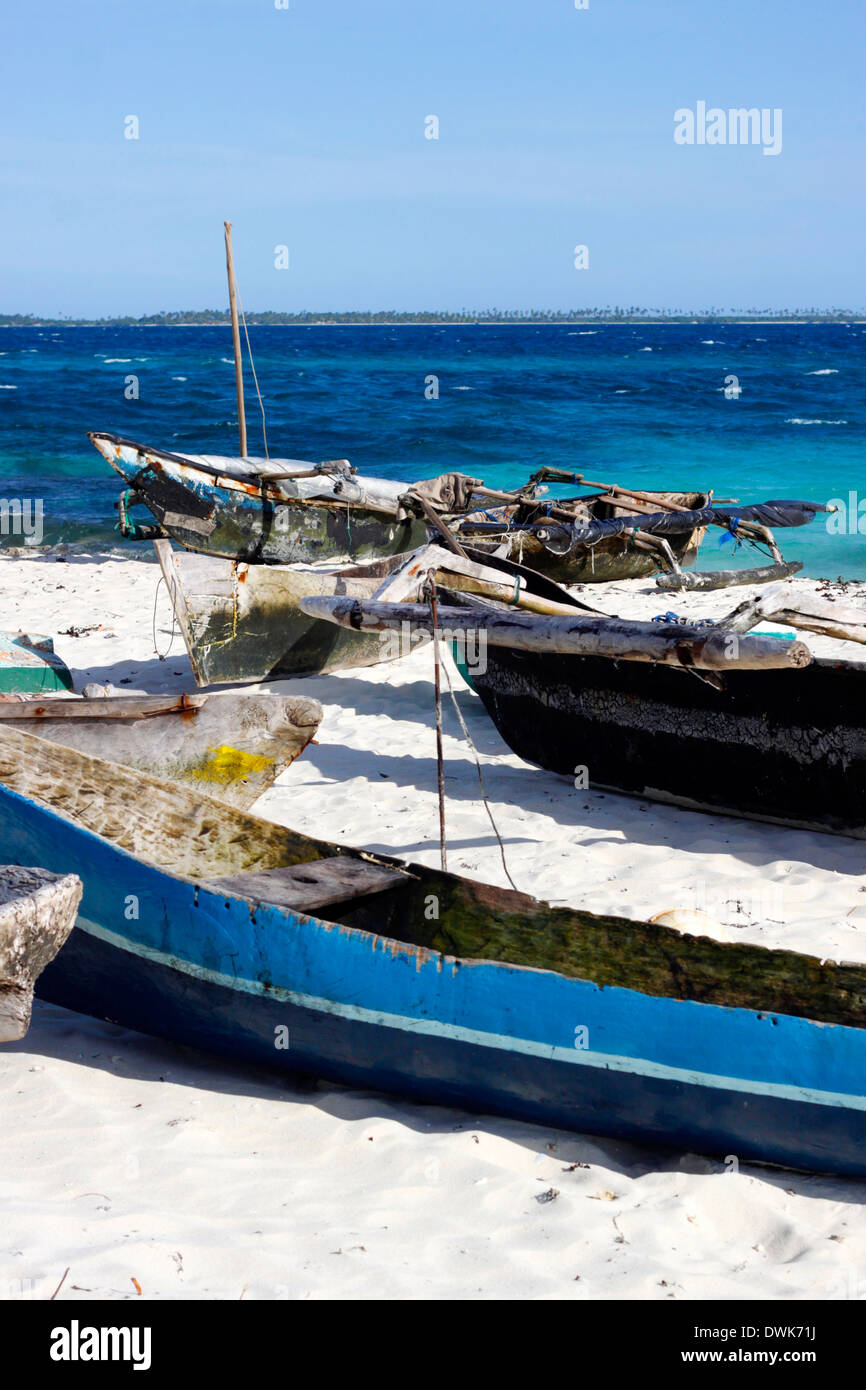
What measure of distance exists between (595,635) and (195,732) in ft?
6.96

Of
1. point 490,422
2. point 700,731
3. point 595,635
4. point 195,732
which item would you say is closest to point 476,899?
point 595,635

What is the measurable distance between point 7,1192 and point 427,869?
5.80ft

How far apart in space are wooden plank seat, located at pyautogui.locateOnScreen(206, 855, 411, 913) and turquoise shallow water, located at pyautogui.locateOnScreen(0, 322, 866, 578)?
344 inches

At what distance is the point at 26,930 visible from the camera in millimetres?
3143

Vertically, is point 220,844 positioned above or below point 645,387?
below

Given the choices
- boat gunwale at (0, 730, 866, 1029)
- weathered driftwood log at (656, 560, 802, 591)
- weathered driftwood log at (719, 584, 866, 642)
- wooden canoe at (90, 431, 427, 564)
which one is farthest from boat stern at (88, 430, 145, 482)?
weathered driftwood log at (719, 584, 866, 642)

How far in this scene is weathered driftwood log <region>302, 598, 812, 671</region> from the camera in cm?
392

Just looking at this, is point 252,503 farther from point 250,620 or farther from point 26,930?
point 26,930

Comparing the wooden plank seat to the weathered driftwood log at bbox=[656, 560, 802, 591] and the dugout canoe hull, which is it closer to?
the dugout canoe hull

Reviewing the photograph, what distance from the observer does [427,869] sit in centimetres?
406

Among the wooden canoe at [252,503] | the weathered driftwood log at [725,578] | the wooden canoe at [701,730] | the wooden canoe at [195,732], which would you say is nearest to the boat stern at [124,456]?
the wooden canoe at [252,503]

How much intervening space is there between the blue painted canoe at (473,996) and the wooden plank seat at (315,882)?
0.04 feet
